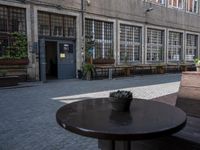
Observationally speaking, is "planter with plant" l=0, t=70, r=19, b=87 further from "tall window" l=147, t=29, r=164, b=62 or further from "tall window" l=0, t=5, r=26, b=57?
"tall window" l=147, t=29, r=164, b=62

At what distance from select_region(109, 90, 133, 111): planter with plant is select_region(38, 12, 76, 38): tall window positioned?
34.0 ft

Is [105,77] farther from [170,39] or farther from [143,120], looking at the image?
[143,120]

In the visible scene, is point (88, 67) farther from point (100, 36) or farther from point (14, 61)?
point (14, 61)

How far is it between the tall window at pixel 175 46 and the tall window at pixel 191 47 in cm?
124

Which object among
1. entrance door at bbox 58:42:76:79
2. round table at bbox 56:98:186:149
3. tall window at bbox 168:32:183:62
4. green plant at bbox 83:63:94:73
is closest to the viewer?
round table at bbox 56:98:186:149

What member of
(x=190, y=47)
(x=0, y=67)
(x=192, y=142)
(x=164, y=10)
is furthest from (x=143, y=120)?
(x=190, y=47)

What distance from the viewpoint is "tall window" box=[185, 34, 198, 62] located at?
71.6ft

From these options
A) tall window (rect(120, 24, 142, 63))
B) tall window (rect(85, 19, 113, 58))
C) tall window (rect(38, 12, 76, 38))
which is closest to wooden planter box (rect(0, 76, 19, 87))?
tall window (rect(38, 12, 76, 38))

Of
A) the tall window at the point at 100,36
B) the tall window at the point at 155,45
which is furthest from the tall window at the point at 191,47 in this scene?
the tall window at the point at 100,36

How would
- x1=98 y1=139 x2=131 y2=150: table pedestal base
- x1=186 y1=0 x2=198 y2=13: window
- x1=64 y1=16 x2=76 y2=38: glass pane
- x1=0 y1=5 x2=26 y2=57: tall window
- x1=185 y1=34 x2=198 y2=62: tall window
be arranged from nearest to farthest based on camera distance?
x1=98 y1=139 x2=131 y2=150: table pedestal base, x1=0 y1=5 x2=26 y2=57: tall window, x1=64 y1=16 x2=76 y2=38: glass pane, x1=186 y1=0 x2=198 y2=13: window, x1=185 y1=34 x2=198 y2=62: tall window

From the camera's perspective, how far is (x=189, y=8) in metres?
21.8

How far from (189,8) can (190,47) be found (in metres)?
3.44

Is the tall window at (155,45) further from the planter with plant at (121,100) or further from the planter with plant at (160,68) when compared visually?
the planter with plant at (121,100)

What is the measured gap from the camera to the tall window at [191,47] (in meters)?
21.8
